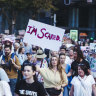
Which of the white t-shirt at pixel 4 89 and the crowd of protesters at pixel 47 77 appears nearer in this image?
the white t-shirt at pixel 4 89

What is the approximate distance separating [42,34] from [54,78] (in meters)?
2.50

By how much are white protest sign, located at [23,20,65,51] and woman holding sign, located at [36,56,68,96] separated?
7.12 ft

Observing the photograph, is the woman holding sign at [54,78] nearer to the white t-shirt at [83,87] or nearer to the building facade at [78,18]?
the white t-shirt at [83,87]

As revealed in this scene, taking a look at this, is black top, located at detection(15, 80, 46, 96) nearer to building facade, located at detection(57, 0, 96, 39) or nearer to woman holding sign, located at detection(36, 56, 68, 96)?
woman holding sign, located at detection(36, 56, 68, 96)

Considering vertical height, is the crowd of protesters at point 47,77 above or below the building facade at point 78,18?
below

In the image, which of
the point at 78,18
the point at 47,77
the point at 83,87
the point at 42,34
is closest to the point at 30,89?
the point at 83,87

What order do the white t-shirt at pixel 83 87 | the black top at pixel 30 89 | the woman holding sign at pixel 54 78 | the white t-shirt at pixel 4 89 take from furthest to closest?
the woman holding sign at pixel 54 78
the white t-shirt at pixel 83 87
the black top at pixel 30 89
the white t-shirt at pixel 4 89

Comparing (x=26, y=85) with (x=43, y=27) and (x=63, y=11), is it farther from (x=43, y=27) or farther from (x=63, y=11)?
(x=63, y=11)

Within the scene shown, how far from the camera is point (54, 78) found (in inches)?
291

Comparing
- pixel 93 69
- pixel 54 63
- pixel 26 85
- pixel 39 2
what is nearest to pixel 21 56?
pixel 93 69

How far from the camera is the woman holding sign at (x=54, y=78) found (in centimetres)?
741

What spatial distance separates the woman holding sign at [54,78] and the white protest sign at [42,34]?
2.17 metres

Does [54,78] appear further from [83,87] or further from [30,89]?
[30,89]

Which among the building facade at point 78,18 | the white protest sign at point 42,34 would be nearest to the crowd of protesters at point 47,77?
the white protest sign at point 42,34
